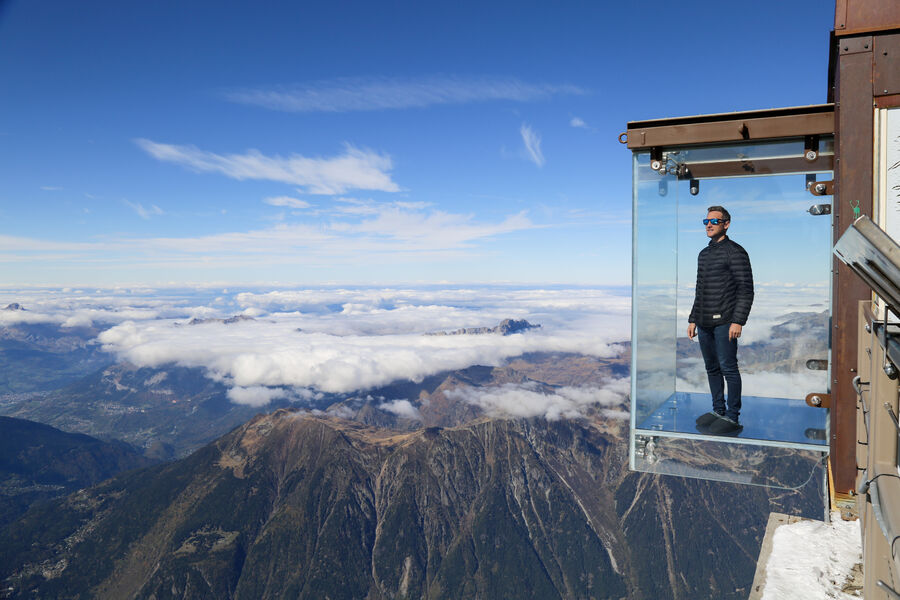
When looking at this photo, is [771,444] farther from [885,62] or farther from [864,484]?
[885,62]

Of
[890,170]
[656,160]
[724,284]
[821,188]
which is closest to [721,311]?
[724,284]

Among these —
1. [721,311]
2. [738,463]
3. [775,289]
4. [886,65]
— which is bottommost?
[738,463]

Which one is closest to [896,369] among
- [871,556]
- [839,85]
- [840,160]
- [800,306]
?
[871,556]

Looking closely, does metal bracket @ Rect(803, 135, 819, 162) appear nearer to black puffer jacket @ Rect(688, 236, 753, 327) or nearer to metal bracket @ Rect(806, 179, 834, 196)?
metal bracket @ Rect(806, 179, 834, 196)

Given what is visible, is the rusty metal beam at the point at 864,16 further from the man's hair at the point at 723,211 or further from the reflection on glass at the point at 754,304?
the man's hair at the point at 723,211

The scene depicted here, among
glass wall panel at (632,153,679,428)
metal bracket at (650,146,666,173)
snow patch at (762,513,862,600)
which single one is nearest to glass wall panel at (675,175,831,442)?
glass wall panel at (632,153,679,428)

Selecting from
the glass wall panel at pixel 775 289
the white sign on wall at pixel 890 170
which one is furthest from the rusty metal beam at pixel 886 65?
the glass wall panel at pixel 775 289

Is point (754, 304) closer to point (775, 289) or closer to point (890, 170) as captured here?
point (775, 289)
